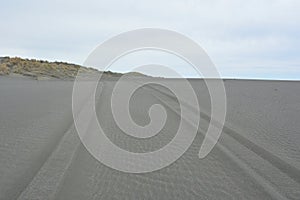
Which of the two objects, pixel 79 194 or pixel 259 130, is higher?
pixel 259 130

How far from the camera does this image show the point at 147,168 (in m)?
4.04

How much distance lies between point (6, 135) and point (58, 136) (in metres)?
0.75

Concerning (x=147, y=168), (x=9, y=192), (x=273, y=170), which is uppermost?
(x=273, y=170)

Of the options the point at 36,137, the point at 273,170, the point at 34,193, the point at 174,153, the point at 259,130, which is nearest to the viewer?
the point at 34,193

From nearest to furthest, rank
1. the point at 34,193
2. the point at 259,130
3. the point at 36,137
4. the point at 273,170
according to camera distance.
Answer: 1. the point at 34,193
2. the point at 273,170
3. the point at 36,137
4. the point at 259,130

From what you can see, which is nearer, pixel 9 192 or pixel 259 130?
pixel 9 192

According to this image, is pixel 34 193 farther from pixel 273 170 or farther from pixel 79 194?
pixel 273 170

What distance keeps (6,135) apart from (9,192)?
2342 millimetres

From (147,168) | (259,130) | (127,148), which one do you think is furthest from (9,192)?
(259,130)

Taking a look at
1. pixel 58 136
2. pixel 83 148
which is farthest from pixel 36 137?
pixel 83 148

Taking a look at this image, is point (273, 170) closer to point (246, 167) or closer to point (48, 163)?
point (246, 167)

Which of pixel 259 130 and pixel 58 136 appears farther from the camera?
pixel 259 130

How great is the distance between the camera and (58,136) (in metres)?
5.38

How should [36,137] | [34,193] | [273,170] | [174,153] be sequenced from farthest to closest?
1. [36,137]
2. [174,153]
3. [273,170]
4. [34,193]
